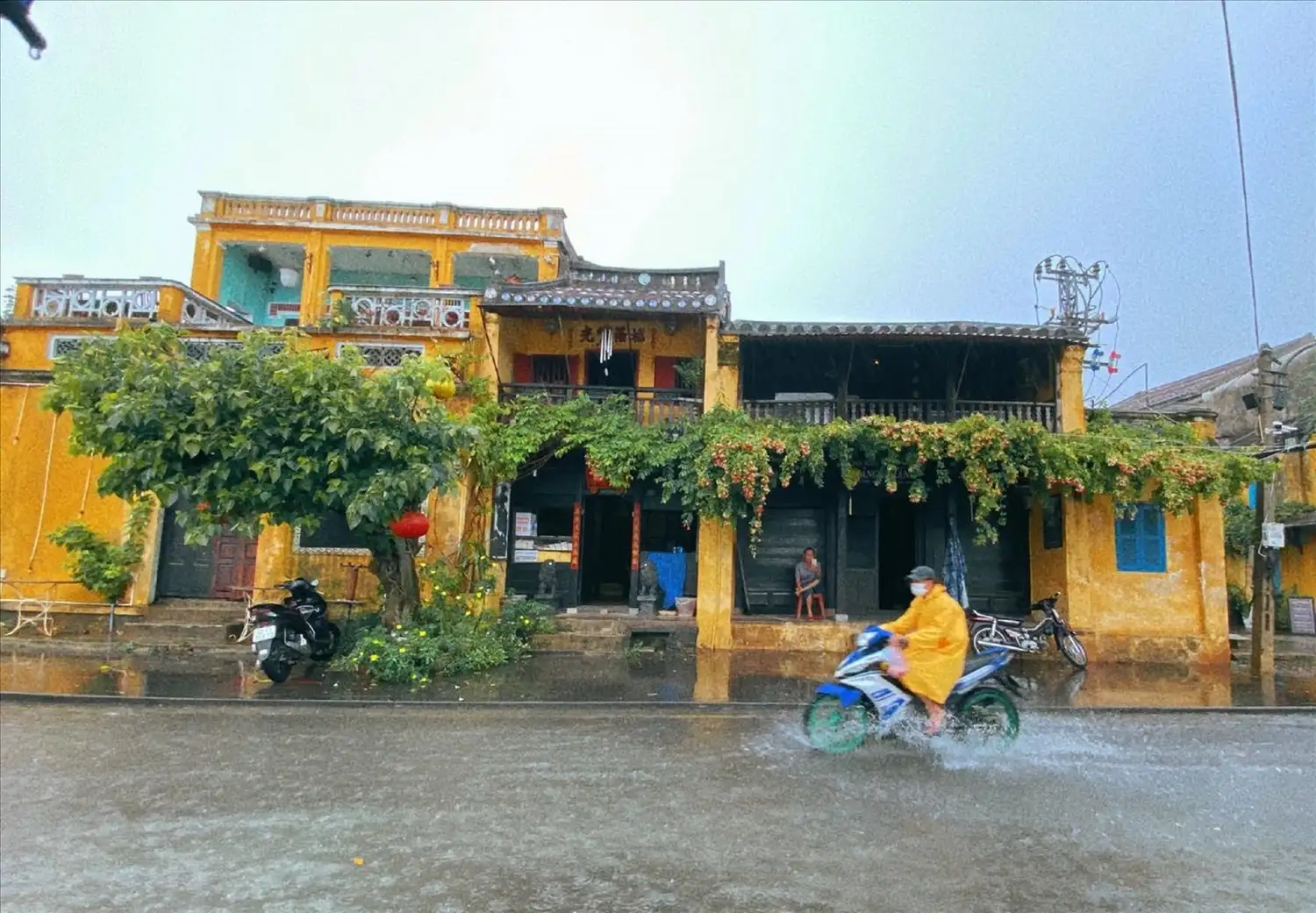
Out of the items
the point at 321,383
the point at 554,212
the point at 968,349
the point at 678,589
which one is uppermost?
the point at 554,212

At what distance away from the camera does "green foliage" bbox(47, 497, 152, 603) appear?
1294cm

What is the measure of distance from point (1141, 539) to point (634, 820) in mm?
11770

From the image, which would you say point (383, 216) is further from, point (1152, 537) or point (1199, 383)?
point (1199, 383)

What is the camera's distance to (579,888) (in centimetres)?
401

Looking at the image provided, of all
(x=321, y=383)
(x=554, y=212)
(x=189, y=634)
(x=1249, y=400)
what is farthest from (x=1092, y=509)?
(x=189, y=634)

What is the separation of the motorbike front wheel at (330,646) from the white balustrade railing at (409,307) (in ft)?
17.7

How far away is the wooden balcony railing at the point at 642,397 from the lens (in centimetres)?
1402

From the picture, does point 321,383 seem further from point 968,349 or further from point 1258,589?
point 1258,589

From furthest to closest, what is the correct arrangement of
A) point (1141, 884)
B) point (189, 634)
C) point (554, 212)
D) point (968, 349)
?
point (554, 212) < point (968, 349) < point (189, 634) < point (1141, 884)

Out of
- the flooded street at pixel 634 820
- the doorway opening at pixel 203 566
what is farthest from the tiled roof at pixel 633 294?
the flooded street at pixel 634 820

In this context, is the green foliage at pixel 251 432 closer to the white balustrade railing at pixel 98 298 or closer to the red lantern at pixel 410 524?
the red lantern at pixel 410 524

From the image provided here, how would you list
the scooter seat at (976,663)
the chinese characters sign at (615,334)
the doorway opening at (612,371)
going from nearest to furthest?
the scooter seat at (976,663), the chinese characters sign at (615,334), the doorway opening at (612,371)

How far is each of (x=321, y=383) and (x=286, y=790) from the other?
5.51 metres

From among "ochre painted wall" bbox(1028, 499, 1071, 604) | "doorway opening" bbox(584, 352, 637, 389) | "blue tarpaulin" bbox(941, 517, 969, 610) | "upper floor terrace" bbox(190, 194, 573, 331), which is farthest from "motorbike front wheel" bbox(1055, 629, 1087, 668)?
"upper floor terrace" bbox(190, 194, 573, 331)
